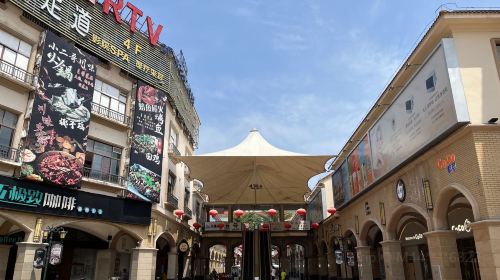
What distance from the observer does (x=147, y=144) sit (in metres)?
19.6

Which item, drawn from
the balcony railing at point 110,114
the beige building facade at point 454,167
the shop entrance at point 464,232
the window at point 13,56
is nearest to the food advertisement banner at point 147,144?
the balcony railing at point 110,114

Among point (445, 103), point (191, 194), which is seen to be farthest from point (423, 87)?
point (191, 194)

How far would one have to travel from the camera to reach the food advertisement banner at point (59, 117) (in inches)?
559

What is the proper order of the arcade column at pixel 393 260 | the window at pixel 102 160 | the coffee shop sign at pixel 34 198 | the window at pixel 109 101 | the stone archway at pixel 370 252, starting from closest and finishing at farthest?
1. the coffee shop sign at pixel 34 198
2. the arcade column at pixel 393 260
3. the window at pixel 102 160
4. the window at pixel 109 101
5. the stone archway at pixel 370 252

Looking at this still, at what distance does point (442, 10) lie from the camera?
10891 millimetres

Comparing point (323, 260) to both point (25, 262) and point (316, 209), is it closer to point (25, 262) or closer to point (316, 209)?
point (316, 209)

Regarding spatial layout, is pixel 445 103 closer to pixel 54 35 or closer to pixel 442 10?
pixel 442 10

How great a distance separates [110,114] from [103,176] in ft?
10.4

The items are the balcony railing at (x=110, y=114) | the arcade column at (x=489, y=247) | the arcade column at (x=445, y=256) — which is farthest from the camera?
the balcony railing at (x=110, y=114)

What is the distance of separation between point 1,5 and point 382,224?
57.2 ft

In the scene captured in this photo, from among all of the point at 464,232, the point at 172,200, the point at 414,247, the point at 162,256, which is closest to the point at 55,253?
the point at 172,200

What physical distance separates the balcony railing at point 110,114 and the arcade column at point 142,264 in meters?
6.42

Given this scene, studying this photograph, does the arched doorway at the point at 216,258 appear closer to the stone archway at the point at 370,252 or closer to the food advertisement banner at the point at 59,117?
the stone archway at the point at 370,252

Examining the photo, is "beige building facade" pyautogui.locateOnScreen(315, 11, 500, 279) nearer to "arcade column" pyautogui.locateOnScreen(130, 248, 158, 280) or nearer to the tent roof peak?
the tent roof peak
